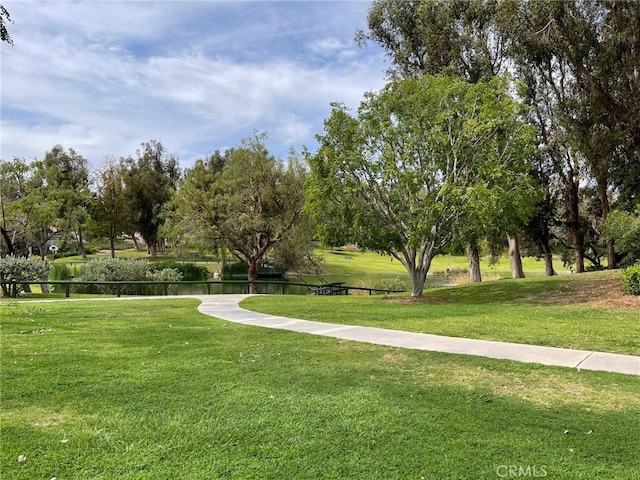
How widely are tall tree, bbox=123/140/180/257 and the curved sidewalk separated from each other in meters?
42.4

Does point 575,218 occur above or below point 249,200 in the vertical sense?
below

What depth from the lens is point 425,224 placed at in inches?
530

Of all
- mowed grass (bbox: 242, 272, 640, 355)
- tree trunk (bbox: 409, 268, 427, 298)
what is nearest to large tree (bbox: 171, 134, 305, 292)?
tree trunk (bbox: 409, 268, 427, 298)

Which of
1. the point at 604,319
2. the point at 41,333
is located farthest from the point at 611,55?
the point at 41,333

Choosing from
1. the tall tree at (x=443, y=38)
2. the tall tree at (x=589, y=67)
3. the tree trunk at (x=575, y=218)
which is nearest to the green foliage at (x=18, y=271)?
the tall tree at (x=443, y=38)

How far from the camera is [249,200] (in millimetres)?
27953

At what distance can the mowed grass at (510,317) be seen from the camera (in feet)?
25.8

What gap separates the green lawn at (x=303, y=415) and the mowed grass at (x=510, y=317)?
7.00 ft

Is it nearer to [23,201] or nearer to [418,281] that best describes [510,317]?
[418,281]

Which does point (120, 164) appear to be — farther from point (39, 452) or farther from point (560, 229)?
point (39, 452)

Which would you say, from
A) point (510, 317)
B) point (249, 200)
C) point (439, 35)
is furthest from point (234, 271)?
point (510, 317)

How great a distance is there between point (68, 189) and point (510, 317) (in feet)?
130

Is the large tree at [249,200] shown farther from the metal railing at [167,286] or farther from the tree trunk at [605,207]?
the tree trunk at [605,207]

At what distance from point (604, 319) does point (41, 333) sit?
10867mm
